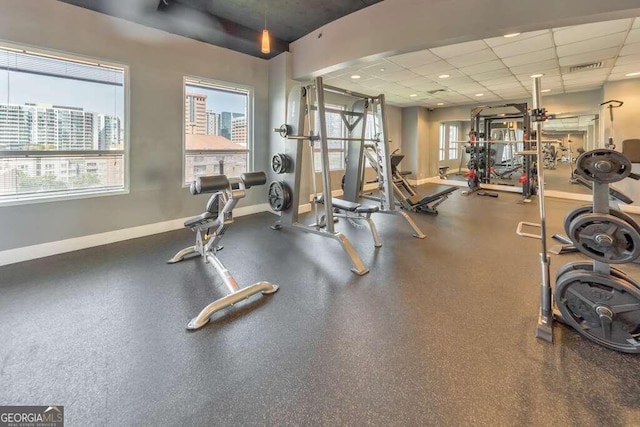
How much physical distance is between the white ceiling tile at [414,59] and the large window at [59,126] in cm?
386

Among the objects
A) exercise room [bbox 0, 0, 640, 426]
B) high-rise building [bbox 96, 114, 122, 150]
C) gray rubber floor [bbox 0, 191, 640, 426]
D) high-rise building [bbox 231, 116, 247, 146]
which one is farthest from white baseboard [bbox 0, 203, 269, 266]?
high-rise building [bbox 231, 116, 247, 146]

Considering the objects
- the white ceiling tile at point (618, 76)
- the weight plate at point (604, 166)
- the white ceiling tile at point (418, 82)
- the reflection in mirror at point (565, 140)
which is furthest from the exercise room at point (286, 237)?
the reflection in mirror at point (565, 140)

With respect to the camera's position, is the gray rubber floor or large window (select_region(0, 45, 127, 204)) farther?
large window (select_region(0, 45, 127, 204))

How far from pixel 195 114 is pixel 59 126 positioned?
5.70 feet

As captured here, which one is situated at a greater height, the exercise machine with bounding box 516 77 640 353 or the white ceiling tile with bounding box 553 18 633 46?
the white ceiling tile with bounding box 553 18 633 46

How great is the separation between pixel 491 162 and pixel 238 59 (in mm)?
8059

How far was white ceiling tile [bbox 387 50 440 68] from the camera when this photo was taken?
443 centimetres

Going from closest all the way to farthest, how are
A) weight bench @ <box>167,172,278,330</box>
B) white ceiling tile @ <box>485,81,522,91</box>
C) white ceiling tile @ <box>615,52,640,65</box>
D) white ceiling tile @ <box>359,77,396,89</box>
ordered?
weight bench @ <box>167,172,278,330</box>
white ceiling tile @ <box>615,52,640,65</box>
white ceiling tile @ <box>359,77,396,89</box>
white ceiling tile @ <box>485,81,522,91</box>

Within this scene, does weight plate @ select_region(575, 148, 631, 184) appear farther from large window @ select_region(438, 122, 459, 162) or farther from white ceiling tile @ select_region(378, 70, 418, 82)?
large window @ select_region(438, 122, 459, 162)

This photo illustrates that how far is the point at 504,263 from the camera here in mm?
3289

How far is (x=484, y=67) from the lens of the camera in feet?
16.7

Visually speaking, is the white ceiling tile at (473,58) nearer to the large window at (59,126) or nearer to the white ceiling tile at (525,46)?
the white ceiling tile at (525,46)

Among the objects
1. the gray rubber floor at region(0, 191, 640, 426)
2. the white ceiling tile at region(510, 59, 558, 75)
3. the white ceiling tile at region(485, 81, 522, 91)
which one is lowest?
the gray rubber floor at region(0, 191, 640, 426)

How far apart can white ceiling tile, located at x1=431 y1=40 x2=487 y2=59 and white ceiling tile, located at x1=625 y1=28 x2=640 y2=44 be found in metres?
1.58
